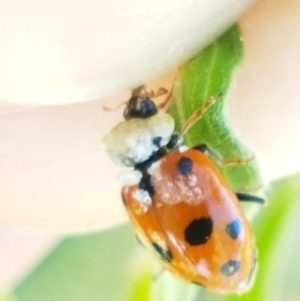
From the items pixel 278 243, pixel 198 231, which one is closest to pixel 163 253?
pixel 198 231

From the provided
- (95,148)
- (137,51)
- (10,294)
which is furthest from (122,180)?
(10,294)

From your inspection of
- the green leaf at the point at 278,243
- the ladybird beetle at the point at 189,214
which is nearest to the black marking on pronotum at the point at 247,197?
the ladybird beetle at the point at 189,214

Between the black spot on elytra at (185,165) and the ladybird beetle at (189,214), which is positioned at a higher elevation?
the black spot on elytra at (185,165)

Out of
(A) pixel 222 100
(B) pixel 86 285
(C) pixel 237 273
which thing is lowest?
(B) pixel 86 285

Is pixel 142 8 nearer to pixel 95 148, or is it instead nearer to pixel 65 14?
pixel 65 14

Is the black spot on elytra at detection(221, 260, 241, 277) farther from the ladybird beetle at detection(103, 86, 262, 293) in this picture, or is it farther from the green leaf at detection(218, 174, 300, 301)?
the green leaf at detection(218, 174, 300, 301)

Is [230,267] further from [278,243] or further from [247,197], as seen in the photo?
[278,243]

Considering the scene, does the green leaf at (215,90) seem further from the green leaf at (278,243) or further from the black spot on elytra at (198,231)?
the green leaf at (278,243)
